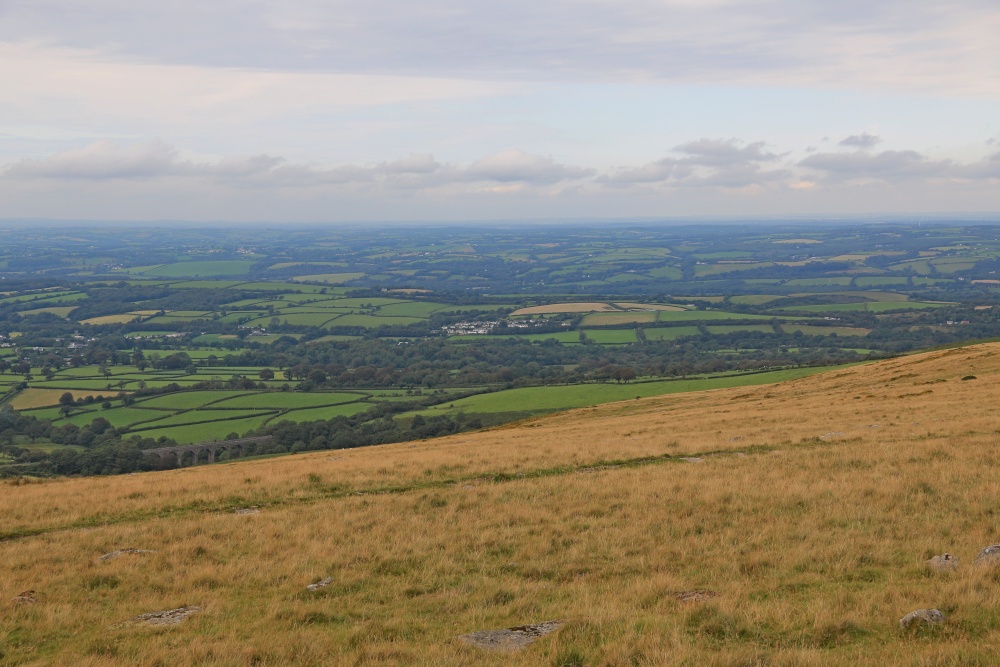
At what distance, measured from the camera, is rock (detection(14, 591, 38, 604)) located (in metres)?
11.9

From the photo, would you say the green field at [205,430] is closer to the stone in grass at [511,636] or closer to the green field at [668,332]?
the stone in grass at [511,636]

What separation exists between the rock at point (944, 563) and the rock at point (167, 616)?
434 inches

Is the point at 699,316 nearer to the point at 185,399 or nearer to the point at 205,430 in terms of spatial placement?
the point at 185,399

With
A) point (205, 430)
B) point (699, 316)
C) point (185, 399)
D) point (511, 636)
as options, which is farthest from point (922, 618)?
point (699, 316)

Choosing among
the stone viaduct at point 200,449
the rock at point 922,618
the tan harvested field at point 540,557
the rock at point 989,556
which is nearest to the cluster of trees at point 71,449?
the stone viaduct at point 200,449

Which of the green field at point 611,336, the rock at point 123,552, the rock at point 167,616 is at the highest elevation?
the rock at point 167,616

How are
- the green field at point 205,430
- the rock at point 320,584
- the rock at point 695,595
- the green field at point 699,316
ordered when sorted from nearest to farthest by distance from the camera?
the rock at point 695,595
the rock at point 320,584
the green field at point 205,430
the green field at point 699,316

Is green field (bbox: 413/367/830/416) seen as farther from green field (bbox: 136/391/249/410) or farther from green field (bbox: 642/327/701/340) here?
green field (bbox: 642/327/701/340)

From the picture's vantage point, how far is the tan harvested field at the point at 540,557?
9164mm

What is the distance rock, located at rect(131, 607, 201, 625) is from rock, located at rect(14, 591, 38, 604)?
6.99 feet

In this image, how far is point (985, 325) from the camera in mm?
152875

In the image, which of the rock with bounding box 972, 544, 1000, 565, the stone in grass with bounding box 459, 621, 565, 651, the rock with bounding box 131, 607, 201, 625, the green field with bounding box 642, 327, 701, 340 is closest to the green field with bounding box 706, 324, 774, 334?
the green field with bounding box 642, 327, 701, 340

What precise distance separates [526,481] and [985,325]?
16454 cm

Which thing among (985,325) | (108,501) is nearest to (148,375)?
(108,501)
